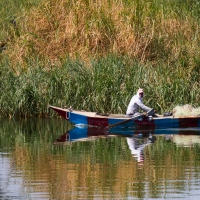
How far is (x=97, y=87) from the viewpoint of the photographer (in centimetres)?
2383

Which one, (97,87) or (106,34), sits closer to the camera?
(97,87)

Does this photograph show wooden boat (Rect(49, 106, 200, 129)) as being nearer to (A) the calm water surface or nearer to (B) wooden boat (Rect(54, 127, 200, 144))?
(B) wooden boat (Rect(54, 127, 200, 144))

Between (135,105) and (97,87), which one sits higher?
(97,87)

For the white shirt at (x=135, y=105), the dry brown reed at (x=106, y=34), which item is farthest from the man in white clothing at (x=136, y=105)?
the dry brown reed at (x=106, y=34)

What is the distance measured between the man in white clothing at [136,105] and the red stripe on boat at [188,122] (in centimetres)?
97

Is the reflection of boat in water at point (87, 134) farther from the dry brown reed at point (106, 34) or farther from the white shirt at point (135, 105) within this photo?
the dry brown reed at point (106, 34)

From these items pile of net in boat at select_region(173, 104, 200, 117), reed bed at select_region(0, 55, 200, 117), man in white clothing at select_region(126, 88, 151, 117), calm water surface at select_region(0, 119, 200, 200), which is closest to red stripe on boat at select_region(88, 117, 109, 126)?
calm water surface at select_region(0, 119, 200, 200)

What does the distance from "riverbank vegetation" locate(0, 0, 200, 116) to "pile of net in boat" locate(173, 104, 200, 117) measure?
3.47 feet

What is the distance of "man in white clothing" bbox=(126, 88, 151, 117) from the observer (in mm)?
21781

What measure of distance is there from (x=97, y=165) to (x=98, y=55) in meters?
11.9

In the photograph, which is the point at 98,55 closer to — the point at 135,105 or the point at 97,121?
the point at 97,121

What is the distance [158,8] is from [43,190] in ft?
55.5

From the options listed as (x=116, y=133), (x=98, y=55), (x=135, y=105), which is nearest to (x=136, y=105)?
(x=135, y=105)

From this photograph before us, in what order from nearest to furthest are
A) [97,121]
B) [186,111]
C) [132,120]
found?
1. [186,111]
2. [132,120]
3. [97,121]
